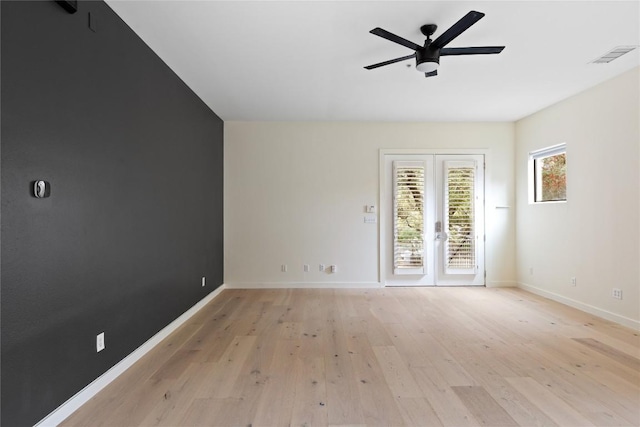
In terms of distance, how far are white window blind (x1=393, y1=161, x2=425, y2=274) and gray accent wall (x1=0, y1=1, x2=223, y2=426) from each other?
11.3ft

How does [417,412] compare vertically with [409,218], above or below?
below

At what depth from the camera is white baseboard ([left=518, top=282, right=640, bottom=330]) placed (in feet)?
10.7

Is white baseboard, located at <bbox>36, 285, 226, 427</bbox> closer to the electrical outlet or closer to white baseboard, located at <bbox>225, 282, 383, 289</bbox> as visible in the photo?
the electrical outlet

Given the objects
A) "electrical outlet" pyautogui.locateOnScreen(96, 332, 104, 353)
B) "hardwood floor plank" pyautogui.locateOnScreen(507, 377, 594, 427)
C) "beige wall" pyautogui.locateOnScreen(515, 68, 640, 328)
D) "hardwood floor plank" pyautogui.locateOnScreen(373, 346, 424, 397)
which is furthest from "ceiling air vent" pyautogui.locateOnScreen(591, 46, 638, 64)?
"electrical outlet" pyautogui.locateOnScreen(96, 332, 104, 353)

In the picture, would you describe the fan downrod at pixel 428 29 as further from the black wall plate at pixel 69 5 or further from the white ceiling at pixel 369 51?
the black wall plate at pixel 69 5

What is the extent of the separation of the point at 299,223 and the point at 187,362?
2.93 meters

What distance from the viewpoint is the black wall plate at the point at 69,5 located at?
1792 millimetres

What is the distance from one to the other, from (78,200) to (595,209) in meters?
5.23

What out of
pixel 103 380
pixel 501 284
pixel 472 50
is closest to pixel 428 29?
pixel 472 50

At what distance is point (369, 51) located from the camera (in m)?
2.87

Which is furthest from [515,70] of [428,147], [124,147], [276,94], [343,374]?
[124,147]

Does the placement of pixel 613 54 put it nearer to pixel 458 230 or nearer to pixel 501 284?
pixel 458 230

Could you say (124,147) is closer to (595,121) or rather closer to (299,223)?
(299,223)

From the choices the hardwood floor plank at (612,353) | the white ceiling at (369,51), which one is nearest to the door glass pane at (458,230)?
the white ceiling at (369,51)
